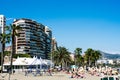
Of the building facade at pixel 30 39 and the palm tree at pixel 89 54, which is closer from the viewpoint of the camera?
the palm tree at pixel 89 54

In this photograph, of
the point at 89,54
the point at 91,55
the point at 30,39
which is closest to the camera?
the point at 91,55

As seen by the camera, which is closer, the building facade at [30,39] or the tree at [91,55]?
the tree at [91,55]

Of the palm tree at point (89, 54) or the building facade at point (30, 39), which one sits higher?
the building facade at point (30, 39)

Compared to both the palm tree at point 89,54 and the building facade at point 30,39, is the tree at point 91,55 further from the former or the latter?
the building facade at point 30,39

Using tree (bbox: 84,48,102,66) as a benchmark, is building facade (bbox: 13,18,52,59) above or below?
above

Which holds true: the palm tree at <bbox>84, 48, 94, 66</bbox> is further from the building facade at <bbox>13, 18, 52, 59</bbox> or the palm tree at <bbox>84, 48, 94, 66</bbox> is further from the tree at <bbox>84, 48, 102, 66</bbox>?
the building facade at <bbox>13, 18, 52, 59</bbox>

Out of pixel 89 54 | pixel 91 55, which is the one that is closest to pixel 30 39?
pixel 89 54

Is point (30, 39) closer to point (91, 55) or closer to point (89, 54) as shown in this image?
point (89, 54)

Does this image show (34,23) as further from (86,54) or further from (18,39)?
(86,54)

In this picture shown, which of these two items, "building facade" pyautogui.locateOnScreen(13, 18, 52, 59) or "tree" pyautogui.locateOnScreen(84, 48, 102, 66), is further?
"building facade" pyautogui.locateOnScreen(13, 18, 52, 59)

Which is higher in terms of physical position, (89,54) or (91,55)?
(89,54)

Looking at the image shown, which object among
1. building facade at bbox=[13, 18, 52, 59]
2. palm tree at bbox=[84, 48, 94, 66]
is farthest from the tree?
building facade at bbox=[13, 18, 52, 59]

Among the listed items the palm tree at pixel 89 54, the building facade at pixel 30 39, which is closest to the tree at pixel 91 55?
the palm tree at pixel 89 54

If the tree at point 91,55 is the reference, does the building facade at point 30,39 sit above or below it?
above
